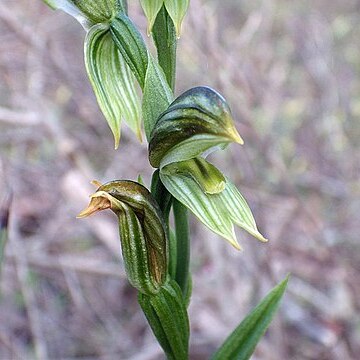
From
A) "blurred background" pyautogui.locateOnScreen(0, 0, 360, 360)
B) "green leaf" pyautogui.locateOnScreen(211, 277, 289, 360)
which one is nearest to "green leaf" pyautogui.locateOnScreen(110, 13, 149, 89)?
"green leaf" pyautogui.locateOnScreen(211, 277, 289, 360)

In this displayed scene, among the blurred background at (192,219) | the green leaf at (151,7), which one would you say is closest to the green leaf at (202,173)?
the green leaf at (151,7)

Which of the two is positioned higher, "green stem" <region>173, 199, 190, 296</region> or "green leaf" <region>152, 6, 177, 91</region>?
"green leaf" <region>152, 6, 177, 91</region>

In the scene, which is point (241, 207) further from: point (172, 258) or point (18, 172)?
point (18, 172)

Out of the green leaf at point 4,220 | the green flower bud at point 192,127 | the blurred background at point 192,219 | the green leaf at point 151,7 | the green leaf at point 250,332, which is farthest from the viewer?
the blurred background at point 192,219

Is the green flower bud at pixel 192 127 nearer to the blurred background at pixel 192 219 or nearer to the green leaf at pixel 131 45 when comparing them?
the green leaf at pixel 131 45

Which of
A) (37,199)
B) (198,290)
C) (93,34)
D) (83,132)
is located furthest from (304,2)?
(93,34)

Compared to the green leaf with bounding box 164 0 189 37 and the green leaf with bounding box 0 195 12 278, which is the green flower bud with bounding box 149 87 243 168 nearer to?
the green leaf with bounding box 164 0 189 37

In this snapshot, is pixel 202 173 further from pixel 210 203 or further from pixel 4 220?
pixel 4 220
